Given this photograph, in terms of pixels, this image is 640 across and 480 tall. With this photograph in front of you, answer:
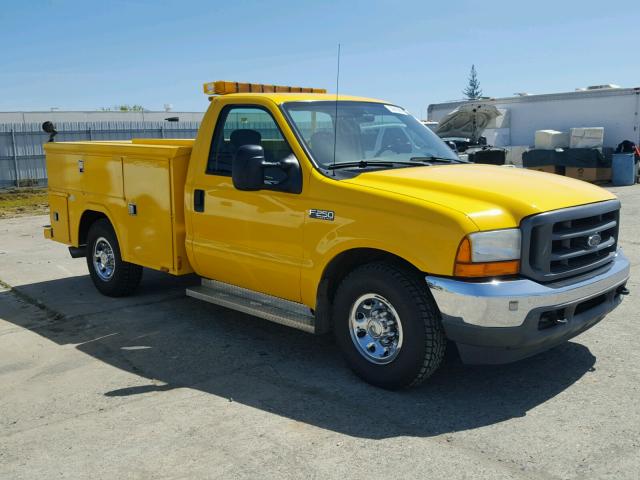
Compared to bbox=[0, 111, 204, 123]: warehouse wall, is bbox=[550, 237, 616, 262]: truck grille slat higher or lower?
lower

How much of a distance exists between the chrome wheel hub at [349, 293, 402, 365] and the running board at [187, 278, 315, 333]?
0.39 m

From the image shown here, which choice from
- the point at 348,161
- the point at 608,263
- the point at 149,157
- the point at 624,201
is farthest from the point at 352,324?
the point at 624,201

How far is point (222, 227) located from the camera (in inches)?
222

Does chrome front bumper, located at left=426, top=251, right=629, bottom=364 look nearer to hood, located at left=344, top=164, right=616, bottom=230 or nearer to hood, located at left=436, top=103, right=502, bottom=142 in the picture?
hood, located at left=344, top=164, right=616, bottom=230

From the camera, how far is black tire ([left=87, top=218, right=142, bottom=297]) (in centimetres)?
713

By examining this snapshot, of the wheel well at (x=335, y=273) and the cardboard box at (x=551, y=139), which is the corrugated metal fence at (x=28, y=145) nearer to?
the cardboard box at (x=551, y=139)

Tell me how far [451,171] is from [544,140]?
55.3 ft

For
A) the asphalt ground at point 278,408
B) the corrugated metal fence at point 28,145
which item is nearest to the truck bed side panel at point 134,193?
the asphalt ground at point 278,408

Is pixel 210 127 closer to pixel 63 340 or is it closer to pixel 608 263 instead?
pixel 63 340

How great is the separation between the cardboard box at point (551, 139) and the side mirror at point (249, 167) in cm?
1741

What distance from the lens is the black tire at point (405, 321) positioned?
436cm

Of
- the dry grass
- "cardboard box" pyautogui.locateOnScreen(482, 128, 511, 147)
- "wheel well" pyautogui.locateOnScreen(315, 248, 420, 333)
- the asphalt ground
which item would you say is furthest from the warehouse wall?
"wheel well" pyautogui.locateOnScreen(315, 248, 420, 333)

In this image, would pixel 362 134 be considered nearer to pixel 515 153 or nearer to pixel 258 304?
pixel 258 304

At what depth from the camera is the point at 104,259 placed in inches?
291
